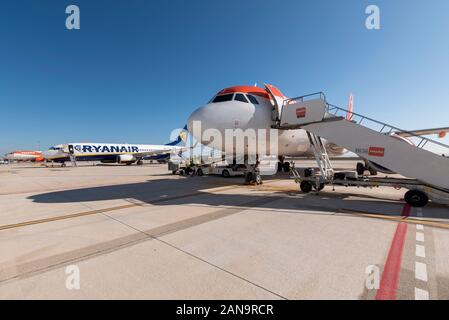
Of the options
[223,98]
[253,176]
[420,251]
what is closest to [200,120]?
[223,98]

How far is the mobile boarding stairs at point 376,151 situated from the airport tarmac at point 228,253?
88 centimetres

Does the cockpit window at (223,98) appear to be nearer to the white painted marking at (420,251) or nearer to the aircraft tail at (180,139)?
the white painted marking at (420,251)

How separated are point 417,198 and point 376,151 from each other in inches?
90.1

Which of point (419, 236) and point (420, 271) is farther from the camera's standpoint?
point (419, 236)

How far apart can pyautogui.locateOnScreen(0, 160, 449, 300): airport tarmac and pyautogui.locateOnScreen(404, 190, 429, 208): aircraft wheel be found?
11.3 inches

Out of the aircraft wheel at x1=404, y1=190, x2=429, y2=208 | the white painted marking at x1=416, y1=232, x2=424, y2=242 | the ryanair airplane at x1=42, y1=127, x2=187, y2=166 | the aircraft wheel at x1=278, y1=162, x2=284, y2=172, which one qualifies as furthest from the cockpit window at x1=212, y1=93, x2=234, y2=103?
the ryanair airplane at x1=42, y1=127, x2=187, y2=166

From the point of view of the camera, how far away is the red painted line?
2.89 metres

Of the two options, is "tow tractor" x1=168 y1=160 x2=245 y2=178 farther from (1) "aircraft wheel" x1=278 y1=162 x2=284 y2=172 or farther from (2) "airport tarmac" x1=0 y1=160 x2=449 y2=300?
(2) "airport tarmac" x1=0 y1=160 x2=449 y2=300

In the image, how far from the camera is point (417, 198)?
7.99 m

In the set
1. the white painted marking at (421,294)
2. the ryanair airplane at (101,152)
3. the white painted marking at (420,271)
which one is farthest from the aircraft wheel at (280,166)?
the ryanair airplane at (101,152)

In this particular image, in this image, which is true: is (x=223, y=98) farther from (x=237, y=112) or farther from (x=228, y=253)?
(x=228, y=253)

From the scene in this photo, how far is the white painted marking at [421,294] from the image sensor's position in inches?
110

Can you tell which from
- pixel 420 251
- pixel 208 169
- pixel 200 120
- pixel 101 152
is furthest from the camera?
pixel 101 152
